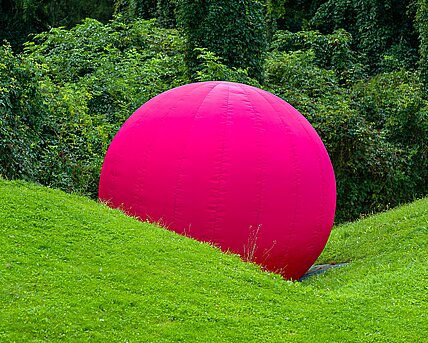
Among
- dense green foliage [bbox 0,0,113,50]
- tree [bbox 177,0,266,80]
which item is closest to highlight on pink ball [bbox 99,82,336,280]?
tree [bbox 177,0,266,80]

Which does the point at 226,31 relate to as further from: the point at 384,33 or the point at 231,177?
the point at 384,33

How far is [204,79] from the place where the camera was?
16547 millimetres

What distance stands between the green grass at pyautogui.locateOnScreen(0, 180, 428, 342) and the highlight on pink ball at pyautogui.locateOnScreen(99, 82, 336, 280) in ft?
2.54

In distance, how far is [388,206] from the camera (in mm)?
18422

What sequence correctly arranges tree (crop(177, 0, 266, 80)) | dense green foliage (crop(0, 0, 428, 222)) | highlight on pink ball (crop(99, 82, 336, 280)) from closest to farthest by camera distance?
highlight on pink ball (crop(99, 82, 336, 280))
dense green foliage (crop(0, 0, 428, 222))
tree (crop(177, 0, 266, 80))

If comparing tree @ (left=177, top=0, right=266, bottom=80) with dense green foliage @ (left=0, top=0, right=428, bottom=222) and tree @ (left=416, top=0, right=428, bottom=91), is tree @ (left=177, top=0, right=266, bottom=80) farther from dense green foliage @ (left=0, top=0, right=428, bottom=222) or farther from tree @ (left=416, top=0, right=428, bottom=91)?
tree @ (left=416, top=0, right=428, bottom=91)

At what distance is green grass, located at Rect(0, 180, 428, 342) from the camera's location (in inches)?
246

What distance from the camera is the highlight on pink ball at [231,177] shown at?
31.4ft

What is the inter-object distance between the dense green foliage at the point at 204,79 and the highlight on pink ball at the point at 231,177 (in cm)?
270

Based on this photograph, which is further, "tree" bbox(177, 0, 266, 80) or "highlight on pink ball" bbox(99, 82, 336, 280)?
"tree" bbox(177, 0, 266, 80)

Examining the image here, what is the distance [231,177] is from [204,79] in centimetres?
734

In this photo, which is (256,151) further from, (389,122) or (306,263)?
(389,122)

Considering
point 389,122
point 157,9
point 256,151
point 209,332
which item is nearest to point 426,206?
point 389,122

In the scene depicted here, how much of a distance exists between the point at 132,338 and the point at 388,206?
44.0ft
